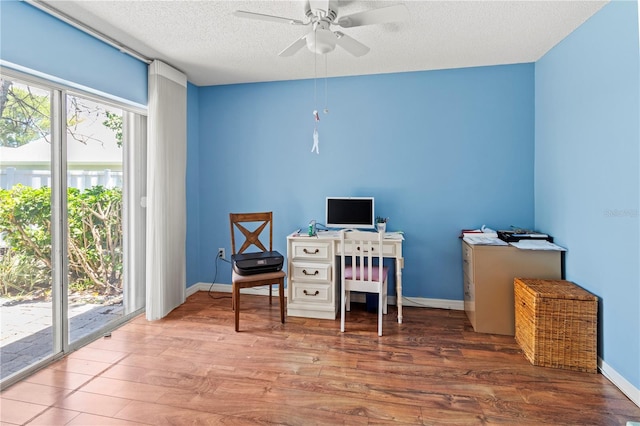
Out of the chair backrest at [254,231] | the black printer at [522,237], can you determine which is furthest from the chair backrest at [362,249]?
the black printer at [522,237]

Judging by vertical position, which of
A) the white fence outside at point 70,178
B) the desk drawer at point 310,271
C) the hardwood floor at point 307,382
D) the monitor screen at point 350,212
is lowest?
the hardwood floor at point 307,382

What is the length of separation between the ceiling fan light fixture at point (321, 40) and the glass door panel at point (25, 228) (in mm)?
1959

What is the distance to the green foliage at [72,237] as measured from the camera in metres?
2.23

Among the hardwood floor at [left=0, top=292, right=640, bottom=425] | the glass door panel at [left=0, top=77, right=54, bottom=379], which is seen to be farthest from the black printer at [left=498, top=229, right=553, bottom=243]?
the glass door panel at [left=0, top=77, right=54, bottom=379]

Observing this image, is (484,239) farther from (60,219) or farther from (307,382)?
(60,219)

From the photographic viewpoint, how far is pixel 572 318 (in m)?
2.25

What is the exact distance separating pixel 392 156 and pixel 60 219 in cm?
303

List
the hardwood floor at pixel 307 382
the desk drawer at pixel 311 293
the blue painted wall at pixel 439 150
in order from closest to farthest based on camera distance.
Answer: the hardwood floor at pixel 307 382 → the blue painted wall at pixel 439 150 → the desk drawer at pixel 311 293

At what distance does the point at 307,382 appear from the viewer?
2.15 meters

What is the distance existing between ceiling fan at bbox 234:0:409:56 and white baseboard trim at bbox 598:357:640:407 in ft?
8.56

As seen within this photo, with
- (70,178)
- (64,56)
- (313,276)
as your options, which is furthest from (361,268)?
(64,56)

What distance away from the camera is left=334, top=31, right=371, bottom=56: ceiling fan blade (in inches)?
88.5

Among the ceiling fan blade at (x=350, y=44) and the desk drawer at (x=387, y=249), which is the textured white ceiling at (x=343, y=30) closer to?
the ceiling fan blade at (x=350, y=44)

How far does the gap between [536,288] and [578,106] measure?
143cm
